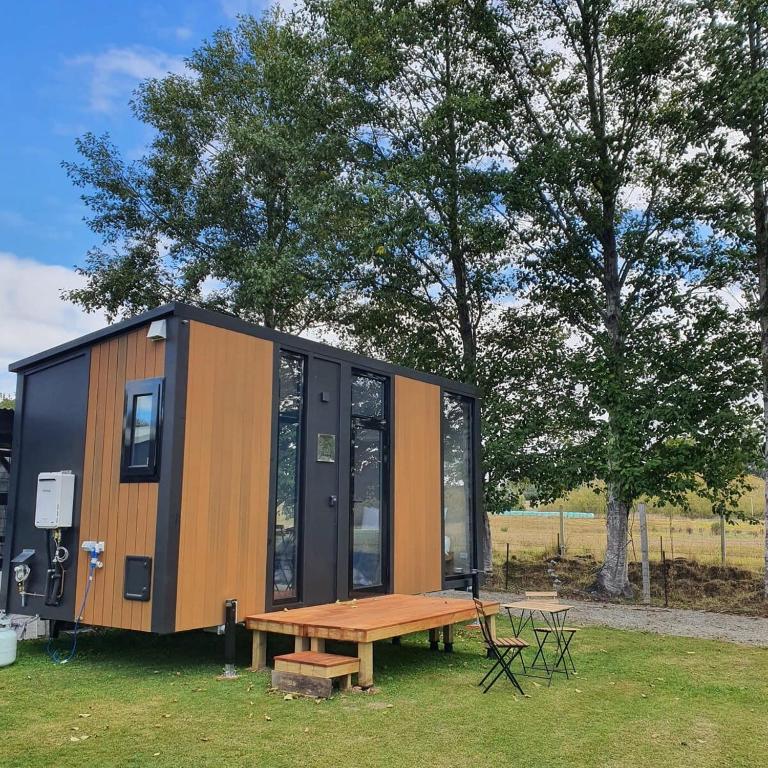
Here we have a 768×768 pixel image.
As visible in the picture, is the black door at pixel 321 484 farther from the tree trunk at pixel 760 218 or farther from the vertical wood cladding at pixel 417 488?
the tree trunk at pixel 760 218

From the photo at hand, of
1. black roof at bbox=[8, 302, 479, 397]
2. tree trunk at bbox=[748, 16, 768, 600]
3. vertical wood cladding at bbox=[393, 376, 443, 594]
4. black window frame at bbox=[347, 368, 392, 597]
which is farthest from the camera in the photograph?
tree trunk at bbox=[748, 16, 768, 600]

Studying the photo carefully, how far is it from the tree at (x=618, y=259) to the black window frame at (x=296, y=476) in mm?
5356

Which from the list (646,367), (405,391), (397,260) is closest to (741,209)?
(646,367)

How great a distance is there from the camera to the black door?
250 inches

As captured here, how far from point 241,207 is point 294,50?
3.17 m

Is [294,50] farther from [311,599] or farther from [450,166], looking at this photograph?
[311,599]

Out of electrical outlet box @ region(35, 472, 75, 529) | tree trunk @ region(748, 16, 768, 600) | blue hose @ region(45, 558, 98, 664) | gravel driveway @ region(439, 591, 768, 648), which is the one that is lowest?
gravel driveway @ region(439, 591, 768, 648)

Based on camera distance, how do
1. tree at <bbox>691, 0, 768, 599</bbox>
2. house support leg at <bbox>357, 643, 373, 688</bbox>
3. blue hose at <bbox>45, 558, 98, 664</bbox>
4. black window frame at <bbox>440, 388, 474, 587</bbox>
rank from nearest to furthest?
house support leg at <bbox>357, 643, 373, 688</bbox>
blue hose at <bbox>45, 558, 98, 664</bbox>
black window frame at <bbox>440, 388, 474, 587</bbox>
tree at <bbox>691, 0, 768, 599</bbox>

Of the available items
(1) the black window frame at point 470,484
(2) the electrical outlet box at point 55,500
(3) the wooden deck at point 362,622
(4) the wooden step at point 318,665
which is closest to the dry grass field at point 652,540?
(1) the black window frame at point 470,484

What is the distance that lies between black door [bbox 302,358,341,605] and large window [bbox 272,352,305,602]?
0.08 metres

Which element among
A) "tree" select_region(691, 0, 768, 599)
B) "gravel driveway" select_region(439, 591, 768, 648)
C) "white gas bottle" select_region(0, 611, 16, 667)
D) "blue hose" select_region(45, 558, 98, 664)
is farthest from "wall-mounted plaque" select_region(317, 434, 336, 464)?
"tree" select_region(691, 0, 768, 599)

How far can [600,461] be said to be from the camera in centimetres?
1052

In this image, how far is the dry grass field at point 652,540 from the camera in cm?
1342

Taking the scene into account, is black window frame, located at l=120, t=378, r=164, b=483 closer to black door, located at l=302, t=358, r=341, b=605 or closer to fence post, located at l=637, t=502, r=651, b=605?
black door, located at l=302, t=358, r=341, b=605
